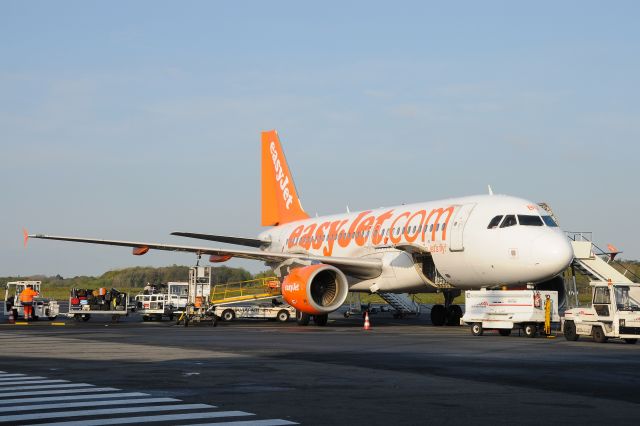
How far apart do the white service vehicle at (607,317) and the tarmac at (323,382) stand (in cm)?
129

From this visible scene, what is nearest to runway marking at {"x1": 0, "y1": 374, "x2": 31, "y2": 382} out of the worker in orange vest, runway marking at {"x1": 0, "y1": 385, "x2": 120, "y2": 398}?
runway marking at {"x1": 0, "y1": 385, "x2": 120, "y2": 398}

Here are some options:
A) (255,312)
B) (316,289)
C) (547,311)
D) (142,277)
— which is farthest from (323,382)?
(142,277)

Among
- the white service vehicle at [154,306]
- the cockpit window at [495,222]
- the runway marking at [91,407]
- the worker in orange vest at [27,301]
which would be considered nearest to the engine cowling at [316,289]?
the cockpit window at [495,222]

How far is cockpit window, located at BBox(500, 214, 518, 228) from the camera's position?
29.7 meters

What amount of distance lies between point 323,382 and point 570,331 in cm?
1347

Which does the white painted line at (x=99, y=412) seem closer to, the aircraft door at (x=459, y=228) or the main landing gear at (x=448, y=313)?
the aircraft door at (x=459, y=228)

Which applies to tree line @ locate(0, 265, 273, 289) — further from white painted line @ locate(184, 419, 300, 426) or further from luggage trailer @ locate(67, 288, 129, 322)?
white painted line @ locate(184, 419, 300, 426)

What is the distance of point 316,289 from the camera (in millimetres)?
33719

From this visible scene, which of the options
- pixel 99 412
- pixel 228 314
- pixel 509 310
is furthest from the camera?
pixel 228 314

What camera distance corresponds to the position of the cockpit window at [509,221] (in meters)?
29.7

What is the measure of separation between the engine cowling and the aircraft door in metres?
4.35

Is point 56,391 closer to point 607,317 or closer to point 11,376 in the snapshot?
point 11,376

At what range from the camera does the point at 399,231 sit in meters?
34.2

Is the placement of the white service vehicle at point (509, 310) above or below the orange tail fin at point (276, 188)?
below
